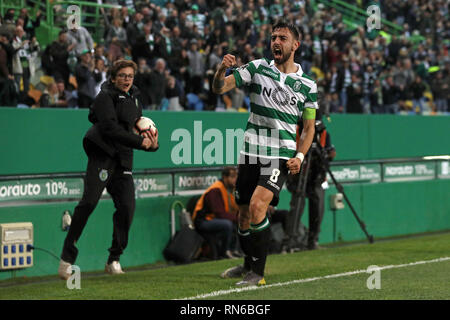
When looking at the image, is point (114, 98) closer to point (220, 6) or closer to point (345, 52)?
point (220, 6)

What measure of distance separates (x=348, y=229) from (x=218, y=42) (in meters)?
4.60

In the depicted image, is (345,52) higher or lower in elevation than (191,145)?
higher

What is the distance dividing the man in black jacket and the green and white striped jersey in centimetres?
121

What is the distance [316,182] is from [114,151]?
15.1ft

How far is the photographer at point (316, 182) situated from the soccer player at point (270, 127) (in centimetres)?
458

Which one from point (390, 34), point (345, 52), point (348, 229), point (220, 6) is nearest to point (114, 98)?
point (348, 229)

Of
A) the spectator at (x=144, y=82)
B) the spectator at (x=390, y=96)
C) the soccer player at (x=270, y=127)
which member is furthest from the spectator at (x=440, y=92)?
the soccer player at (x=270, y=127)

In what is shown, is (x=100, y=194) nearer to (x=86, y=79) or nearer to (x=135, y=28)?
(x=86, y=79)

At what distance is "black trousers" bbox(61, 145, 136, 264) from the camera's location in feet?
29.1

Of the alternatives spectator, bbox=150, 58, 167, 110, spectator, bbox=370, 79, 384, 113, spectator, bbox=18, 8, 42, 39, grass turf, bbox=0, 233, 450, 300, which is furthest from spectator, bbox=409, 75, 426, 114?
grass turf, bbox=0, 233, 450, 300

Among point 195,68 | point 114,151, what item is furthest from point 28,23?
point 114,151

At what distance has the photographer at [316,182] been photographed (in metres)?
12.7

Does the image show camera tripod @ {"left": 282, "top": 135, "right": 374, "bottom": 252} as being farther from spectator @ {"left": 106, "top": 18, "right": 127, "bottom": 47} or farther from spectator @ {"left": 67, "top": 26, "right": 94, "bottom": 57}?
spectator @ {"left": 106, "top": 18, "right": 127, "bottom": 47}
